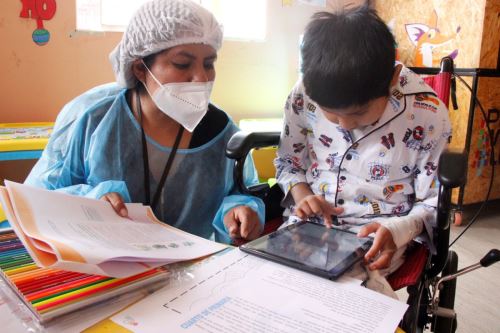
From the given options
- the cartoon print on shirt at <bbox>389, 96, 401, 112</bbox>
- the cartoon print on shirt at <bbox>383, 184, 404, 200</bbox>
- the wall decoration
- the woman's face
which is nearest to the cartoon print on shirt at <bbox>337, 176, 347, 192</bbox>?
the cartoon print on shirt at <bbox>383, 184, 404, 200</bbox>

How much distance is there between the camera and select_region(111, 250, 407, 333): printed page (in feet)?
1.50

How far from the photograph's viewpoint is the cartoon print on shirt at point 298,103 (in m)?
1.08

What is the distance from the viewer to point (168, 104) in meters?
1.03

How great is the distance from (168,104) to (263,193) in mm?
343

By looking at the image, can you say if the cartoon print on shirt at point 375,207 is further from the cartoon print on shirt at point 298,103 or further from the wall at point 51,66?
the wall at point 51,66

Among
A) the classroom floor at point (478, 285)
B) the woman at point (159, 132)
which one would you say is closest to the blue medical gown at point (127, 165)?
the woman at point (159, 132)

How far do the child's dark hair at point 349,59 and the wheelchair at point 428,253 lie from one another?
0.19 meters

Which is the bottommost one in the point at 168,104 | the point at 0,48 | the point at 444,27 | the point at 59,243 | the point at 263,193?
the point at 263,193

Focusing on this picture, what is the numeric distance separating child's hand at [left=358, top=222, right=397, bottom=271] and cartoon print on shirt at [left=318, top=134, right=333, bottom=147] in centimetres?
36

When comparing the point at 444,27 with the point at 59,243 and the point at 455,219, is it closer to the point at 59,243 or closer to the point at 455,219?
the point at 455,219

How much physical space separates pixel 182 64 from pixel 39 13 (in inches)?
51.7

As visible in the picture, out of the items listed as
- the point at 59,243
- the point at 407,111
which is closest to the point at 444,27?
the point at 407,111

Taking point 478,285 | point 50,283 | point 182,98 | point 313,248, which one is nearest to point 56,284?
point 50,283

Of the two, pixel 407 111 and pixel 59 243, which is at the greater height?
pixel 407 111
